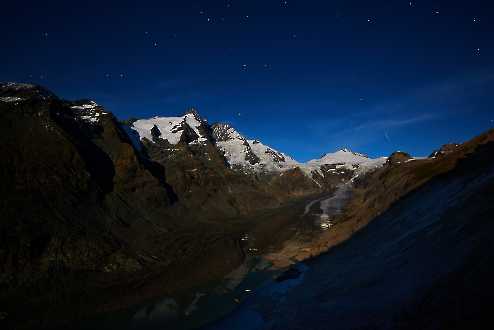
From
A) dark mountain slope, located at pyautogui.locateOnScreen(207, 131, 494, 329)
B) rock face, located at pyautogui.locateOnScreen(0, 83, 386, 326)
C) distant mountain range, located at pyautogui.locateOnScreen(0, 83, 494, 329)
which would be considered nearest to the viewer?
dark mountain slope, located at pyautogui.locateOnScreen(207, 131, 494, 329)

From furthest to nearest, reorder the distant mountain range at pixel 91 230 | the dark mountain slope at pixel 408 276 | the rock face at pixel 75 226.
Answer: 1. the rock face at pixel 75 226
2. the distant mountain range at pixel 91 230
3. the dark mountain slope at pixel 408 276

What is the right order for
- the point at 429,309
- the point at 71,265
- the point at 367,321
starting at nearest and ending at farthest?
1. the point at 429,309
2. the point at 367,321
3. the point at 71,265

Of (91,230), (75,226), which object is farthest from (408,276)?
(91,230)

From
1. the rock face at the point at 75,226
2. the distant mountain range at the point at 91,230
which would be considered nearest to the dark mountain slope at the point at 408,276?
the distant mountain range at the point at 91,230

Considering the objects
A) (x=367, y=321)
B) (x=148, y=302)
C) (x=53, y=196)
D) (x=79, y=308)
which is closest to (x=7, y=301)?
(x=79, y=308)

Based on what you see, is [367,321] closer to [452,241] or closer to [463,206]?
[452,241]

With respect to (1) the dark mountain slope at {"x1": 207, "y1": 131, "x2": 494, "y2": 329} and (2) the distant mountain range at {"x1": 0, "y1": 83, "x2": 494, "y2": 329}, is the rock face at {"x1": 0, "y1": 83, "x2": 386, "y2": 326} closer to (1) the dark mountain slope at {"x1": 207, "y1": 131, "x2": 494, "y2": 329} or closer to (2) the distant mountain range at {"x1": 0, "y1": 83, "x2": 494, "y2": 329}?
(2) the distant mountain range at {"x1": 0, "y1": 83, "x2": 494, "y2": 329}

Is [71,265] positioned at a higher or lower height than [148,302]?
higher

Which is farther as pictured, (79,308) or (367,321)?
(79,308)

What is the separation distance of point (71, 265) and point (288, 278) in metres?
50.8

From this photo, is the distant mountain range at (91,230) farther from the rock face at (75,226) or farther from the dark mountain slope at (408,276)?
the dark mountain slope at (408,276)

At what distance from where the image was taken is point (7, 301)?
62.6 meters

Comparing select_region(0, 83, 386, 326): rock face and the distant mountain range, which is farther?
select_region(0, 83, 386, 326): rock face

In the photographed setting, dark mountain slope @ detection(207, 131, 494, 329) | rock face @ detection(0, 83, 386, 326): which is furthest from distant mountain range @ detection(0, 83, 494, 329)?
dark mountain slope @ detection(207, 131, 494, 329)
